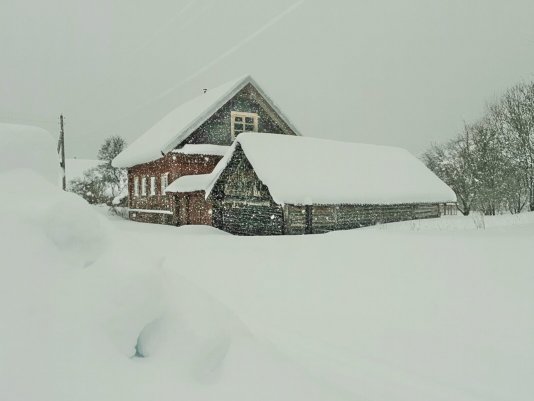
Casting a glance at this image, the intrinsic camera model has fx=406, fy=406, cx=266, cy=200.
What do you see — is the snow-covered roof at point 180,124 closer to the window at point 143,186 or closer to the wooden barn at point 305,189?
the window at point 143,186

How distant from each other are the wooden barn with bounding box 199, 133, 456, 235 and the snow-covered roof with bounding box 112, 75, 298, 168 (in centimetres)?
327

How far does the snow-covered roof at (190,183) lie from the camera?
1984cm

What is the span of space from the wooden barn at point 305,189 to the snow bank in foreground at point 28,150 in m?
12.2

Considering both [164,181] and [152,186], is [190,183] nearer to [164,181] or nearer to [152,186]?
[164,181]

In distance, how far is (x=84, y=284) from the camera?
2443 mm

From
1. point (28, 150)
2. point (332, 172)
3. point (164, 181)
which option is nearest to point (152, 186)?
point (164, 181)

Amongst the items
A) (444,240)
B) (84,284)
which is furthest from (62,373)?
(444,240)

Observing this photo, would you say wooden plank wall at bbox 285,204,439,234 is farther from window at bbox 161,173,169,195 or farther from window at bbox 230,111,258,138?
window at bbox 161,173,169,195

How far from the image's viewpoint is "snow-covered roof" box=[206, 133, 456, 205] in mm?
16312

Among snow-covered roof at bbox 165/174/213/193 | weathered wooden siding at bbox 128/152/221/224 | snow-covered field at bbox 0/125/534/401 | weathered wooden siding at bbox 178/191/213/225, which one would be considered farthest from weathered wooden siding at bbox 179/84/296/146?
snow-covered field at bbox 0/125/534/401

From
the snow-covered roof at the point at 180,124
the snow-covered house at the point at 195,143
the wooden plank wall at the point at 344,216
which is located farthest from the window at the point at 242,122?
the wooden plank wall at the point at 344,216

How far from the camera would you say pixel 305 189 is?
16.2 m

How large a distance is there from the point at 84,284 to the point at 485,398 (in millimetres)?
3850

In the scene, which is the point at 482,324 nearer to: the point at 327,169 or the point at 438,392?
the point at 438,392
